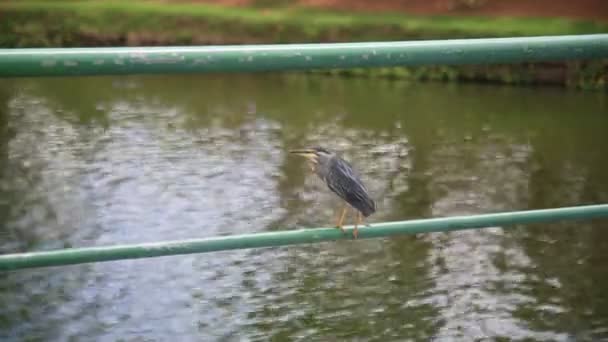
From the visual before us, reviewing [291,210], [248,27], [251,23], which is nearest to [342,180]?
[291,210]

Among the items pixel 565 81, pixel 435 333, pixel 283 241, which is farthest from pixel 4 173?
pixel 565 81

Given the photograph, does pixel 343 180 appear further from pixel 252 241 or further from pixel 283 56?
pixel 283 56

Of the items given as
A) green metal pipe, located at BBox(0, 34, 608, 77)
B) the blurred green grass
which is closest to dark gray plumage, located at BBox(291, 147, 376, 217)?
green metal pipe, located at BBox(0, 34, 608, 77)

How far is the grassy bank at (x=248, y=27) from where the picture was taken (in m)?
17.2

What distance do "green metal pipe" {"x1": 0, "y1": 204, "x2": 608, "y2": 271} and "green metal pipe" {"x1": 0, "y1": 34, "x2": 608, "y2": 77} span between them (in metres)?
0.32

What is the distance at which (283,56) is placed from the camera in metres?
1.33

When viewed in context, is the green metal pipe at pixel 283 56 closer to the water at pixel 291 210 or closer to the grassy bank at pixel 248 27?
the water at pixel 291 210

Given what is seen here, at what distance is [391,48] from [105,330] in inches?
167

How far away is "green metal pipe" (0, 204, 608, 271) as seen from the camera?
1.41 metres

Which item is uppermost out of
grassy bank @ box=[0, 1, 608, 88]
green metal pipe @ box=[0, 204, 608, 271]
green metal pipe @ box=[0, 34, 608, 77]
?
green metal pipe @ box=[0, 34, 608, 77]

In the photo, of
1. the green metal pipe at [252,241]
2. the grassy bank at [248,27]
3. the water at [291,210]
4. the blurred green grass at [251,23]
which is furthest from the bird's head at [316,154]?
the blurred green grass at [251,23]

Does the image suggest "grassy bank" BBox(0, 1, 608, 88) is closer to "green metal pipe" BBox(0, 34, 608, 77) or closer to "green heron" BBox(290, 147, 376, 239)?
"green heron" BBox(290, 147, 376, 239)

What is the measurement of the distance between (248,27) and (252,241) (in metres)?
18.7

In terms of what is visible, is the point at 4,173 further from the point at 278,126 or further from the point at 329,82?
the point at 329,82
